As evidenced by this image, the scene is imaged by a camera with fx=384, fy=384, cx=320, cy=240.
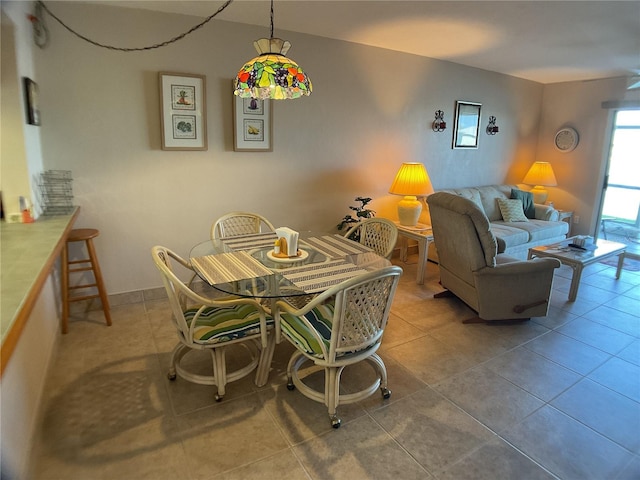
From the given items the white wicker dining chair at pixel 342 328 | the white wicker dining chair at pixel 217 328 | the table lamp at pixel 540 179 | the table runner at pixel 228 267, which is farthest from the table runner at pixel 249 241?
the table lamp at pixel 540 179

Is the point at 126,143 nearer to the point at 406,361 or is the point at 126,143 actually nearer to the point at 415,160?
the point at 406,361

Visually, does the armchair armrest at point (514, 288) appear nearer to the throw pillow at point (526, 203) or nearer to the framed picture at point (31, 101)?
the throw pillow at point (526, 203)

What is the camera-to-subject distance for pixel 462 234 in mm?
3043

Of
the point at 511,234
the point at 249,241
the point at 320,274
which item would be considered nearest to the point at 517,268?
the point at 511,234

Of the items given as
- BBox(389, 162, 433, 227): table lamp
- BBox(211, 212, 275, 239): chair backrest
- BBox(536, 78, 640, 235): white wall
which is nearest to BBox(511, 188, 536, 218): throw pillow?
BBox(536, 78, 640, 235): white wall

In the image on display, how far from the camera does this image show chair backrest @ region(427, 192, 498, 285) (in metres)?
2.91

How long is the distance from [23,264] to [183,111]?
195cm

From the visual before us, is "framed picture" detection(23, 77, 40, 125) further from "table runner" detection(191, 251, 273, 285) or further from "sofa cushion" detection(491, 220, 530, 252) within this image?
"sofa cushion" detection(491, 220, 530, 252)

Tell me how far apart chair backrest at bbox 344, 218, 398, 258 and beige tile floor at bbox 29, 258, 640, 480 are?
67 cm

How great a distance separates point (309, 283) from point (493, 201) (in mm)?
4006

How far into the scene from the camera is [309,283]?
6.56ft

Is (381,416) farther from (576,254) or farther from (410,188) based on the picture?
(576,254)

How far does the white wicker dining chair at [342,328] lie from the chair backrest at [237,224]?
1.14m

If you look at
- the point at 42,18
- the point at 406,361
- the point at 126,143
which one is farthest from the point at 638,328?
the point at 42,18
